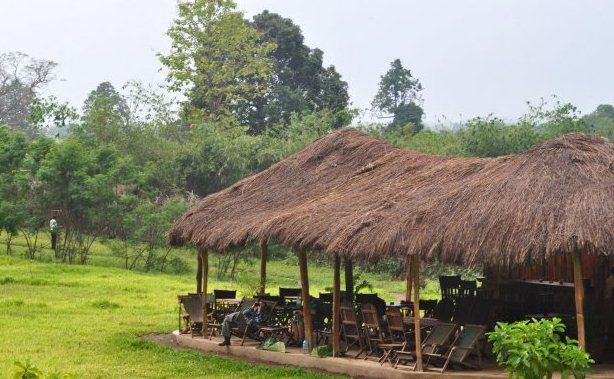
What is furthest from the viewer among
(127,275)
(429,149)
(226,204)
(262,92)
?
(262,92)

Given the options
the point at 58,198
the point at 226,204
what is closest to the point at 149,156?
the point at 58,198

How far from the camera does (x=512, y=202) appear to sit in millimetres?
11891

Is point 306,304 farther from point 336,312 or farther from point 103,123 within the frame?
point 103,123

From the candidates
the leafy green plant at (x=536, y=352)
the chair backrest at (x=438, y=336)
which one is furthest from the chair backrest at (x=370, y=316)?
the leafy green plant at (x=536, y=352)

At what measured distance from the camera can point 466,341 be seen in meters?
12.2

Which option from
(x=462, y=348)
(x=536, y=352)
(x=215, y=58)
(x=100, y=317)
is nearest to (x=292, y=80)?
(x=215, y=58)

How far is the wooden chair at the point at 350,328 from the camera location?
534 inches

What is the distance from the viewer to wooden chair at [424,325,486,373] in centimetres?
1212

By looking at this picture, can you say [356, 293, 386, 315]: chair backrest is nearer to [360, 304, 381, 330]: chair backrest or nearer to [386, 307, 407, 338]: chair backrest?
[360, 304, 381, 330]: chair backrest

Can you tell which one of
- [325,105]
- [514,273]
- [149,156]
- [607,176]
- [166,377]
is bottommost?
[166,377]

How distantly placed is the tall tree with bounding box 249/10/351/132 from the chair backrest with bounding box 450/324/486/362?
1343 inches

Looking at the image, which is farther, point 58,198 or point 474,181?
point 58,198

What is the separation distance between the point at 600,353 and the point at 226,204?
248 inches

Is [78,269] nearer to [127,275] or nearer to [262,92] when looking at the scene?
[127,275]
